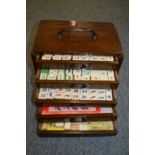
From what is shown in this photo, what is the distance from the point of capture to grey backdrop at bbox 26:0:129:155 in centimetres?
121

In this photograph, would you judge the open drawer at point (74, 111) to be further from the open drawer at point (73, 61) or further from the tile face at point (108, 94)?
the open drawer at point (73, 61)

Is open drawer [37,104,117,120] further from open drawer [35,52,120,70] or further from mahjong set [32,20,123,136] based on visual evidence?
open drawer [35,52,120,70]

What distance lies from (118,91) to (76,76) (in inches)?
21.7

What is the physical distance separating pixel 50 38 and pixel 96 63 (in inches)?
9.4

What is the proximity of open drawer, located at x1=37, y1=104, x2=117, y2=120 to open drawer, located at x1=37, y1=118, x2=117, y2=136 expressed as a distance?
77 mm

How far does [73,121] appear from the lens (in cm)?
117

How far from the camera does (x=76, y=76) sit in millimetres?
1014

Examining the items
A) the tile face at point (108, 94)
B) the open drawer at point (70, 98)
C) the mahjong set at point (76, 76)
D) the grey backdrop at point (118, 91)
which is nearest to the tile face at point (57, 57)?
the mahjong set at point (76, 76)

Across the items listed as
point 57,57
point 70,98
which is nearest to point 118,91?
point 70,98

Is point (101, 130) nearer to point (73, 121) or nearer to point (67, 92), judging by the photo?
point (73, 121)

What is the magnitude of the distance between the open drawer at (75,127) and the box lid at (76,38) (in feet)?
1.31

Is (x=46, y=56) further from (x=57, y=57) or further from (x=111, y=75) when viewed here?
(x=111, y=75)
